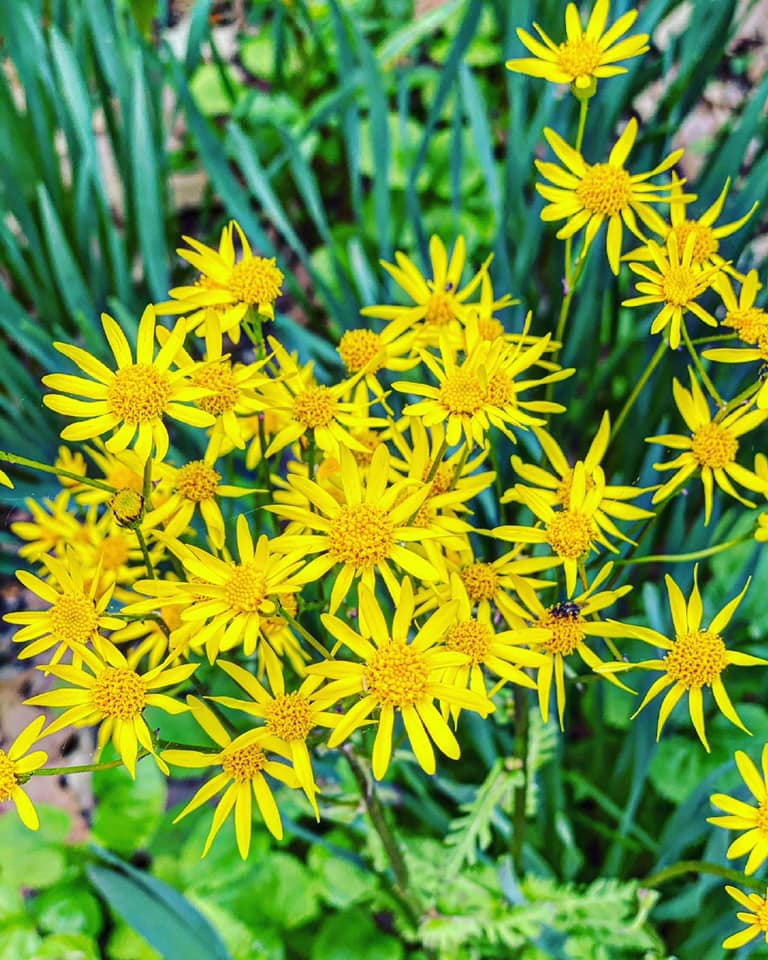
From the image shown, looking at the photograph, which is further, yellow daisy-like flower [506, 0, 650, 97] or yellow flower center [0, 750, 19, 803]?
yellow daisy-like flower [506, 0, 650, 97]

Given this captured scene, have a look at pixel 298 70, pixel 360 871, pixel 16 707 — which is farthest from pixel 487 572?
pixel 298 70

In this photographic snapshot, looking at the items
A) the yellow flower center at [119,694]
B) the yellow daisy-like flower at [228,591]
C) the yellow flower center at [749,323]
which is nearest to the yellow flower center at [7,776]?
the yellow flower center at [119,694]

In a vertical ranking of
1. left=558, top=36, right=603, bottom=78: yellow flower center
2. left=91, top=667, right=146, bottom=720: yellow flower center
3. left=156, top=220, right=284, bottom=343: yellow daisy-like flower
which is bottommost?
left=91, top=667, right=146, bottom=720: yellow flower center

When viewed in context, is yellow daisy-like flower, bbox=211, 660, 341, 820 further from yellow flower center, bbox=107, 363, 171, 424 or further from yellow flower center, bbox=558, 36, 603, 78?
yellow flower center, bbox=558, 36, 603, 78

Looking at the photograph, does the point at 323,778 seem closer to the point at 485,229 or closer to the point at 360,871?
the point at 360,871

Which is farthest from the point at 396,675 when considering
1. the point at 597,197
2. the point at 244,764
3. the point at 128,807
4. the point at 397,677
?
the point at 128,807

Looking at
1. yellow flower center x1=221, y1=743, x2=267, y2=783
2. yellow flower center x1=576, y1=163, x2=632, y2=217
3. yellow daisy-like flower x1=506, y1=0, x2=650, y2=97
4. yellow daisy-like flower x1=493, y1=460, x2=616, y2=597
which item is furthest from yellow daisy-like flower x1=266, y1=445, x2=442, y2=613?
yellow daisy-like flower x1=506, y1=0, x2=650, y2=97

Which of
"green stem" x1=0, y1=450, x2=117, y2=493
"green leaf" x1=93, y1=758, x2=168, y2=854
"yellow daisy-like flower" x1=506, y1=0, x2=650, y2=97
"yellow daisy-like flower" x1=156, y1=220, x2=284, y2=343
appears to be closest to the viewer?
"green stem" x1=0, y1=450, x2=117, y2=493
